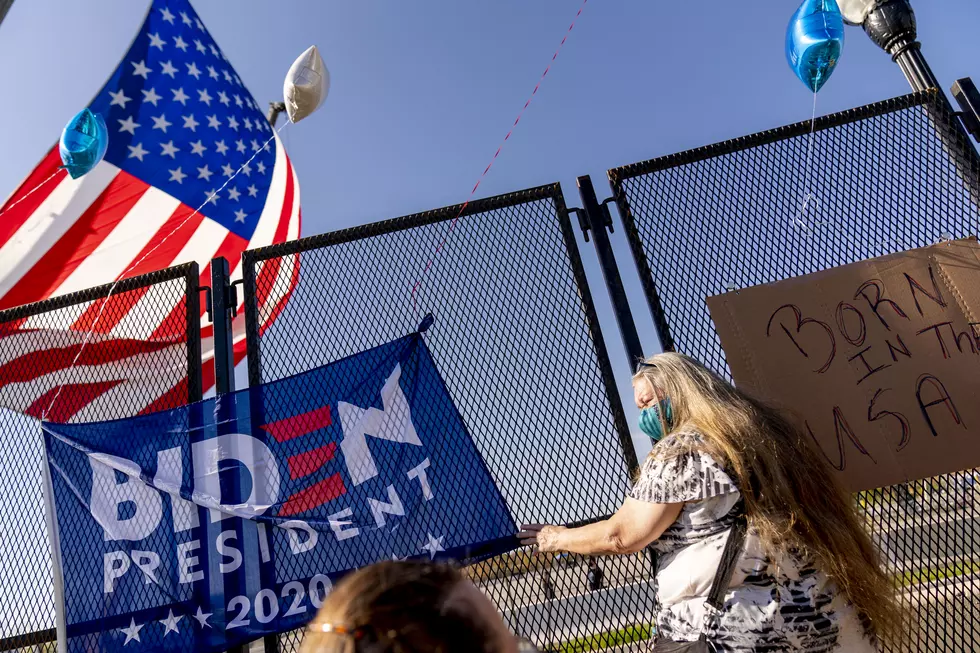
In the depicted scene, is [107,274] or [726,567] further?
[107,274]

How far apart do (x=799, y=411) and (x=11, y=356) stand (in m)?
3.61

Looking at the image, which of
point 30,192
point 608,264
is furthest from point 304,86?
point 30,192

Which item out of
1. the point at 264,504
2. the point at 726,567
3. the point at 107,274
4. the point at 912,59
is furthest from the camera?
the point at 107,274

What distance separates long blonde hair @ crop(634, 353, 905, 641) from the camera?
1591mm

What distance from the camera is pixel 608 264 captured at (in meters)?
2.48

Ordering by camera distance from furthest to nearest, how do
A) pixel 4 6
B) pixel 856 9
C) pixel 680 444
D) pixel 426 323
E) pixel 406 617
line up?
pixel 856 9 → pixel 426 323 → pixel 4 6 → pixel 680 444 → pixel 406 617

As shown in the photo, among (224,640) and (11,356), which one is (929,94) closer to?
(224,640)

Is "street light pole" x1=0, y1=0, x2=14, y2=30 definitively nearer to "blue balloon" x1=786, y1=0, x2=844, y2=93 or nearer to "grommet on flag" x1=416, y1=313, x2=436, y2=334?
"grommet on flag" x1=416, y1=313, x2=436, y2=334

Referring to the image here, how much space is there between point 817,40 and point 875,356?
4.83 ft

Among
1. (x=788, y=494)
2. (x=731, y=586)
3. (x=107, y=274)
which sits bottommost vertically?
(x=731, y=586)

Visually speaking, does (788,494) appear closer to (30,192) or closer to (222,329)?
(222,329)

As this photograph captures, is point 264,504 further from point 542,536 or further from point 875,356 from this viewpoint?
point 875,356

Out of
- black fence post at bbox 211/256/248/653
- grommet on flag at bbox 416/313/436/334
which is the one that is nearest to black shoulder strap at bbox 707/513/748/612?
grommet on flag at bbox 416/313/436/334

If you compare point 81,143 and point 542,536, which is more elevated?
point 81,143
